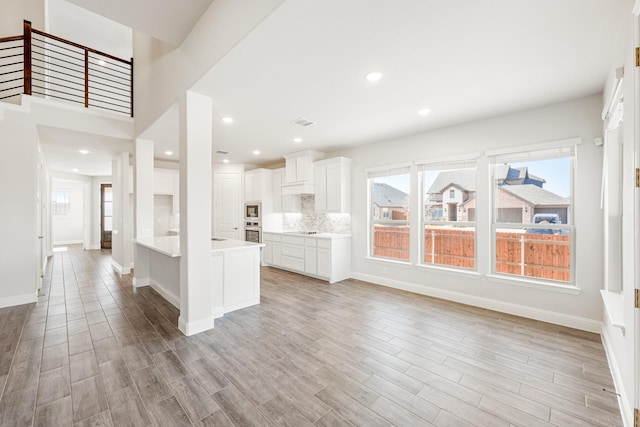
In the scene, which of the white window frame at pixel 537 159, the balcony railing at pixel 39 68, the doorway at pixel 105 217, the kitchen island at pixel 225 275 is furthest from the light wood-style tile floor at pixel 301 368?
the doorway at pixel 105 217

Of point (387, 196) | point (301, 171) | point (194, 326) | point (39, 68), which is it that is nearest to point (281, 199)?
point (301, 171)

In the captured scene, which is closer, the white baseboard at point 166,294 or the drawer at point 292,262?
the white baseboard at point 166,294

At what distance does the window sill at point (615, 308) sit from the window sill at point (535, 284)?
58cm

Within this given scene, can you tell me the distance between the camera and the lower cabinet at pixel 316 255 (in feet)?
17.2

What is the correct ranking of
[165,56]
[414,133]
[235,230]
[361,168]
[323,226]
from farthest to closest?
[235,230]
[323,226]
[361,168]
[414,133]
[165,56]

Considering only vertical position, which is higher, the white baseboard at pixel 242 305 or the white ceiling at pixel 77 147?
the white ceiling at pixel 77 147

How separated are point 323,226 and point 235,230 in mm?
2603

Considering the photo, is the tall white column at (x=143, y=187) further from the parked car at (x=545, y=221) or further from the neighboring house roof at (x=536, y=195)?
the parked car at (x=545, y=221)

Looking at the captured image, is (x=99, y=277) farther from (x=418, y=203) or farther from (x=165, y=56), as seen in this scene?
(x=418, y=203)

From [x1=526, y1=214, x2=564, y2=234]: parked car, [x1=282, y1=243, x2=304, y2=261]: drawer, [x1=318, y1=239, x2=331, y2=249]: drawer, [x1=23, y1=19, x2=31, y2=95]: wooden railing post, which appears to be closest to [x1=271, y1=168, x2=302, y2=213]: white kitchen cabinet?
[x1=282, y1=243, x2=304, y2=261]: drawer

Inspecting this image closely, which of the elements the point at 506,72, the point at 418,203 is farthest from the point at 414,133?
the point at 506,72

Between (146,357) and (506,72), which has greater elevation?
(506,72)

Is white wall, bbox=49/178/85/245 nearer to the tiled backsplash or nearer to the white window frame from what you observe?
the tiled backsplash

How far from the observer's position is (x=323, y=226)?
623 cm
